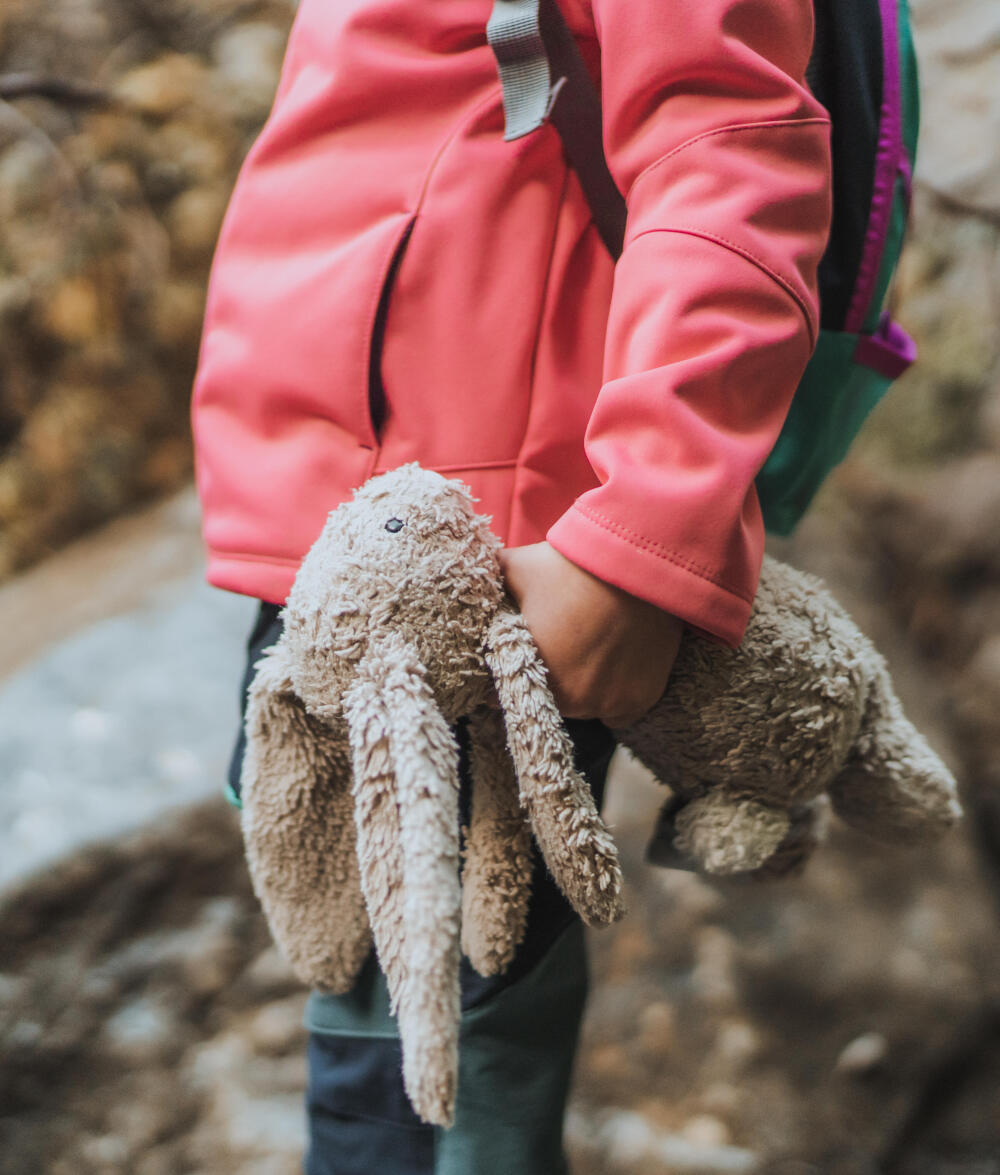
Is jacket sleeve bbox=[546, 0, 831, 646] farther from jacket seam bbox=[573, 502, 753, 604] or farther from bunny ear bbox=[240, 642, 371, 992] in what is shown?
bunny ear bbox=[240, 642, 371, 992]

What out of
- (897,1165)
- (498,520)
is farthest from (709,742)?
(897,1165)

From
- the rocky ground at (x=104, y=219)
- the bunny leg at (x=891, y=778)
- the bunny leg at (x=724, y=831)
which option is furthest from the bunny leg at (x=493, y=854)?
the rocky ground at (x=104, y=219)

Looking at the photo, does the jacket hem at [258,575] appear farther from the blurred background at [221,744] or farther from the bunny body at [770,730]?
the blurred background at [221,744]

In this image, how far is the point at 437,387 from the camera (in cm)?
52

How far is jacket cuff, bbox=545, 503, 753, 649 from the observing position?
1.48 feet

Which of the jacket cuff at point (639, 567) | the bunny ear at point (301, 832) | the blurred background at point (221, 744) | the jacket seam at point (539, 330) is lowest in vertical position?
the blurred background at point (221, 744)

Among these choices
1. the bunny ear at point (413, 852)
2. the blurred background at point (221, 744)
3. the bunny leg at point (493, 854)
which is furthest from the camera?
the blurred background at point (221, 744)

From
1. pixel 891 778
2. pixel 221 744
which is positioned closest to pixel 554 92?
pixel 891 778

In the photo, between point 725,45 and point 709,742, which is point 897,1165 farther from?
point 725,45

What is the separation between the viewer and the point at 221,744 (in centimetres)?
118

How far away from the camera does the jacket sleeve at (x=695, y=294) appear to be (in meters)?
0.45

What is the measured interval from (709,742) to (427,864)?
0.20 m

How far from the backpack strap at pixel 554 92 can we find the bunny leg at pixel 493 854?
1.01 ft

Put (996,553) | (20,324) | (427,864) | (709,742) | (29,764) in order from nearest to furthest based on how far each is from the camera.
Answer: (427,864)
(709,742)
(29,764)
(996,553)
(20,324)
